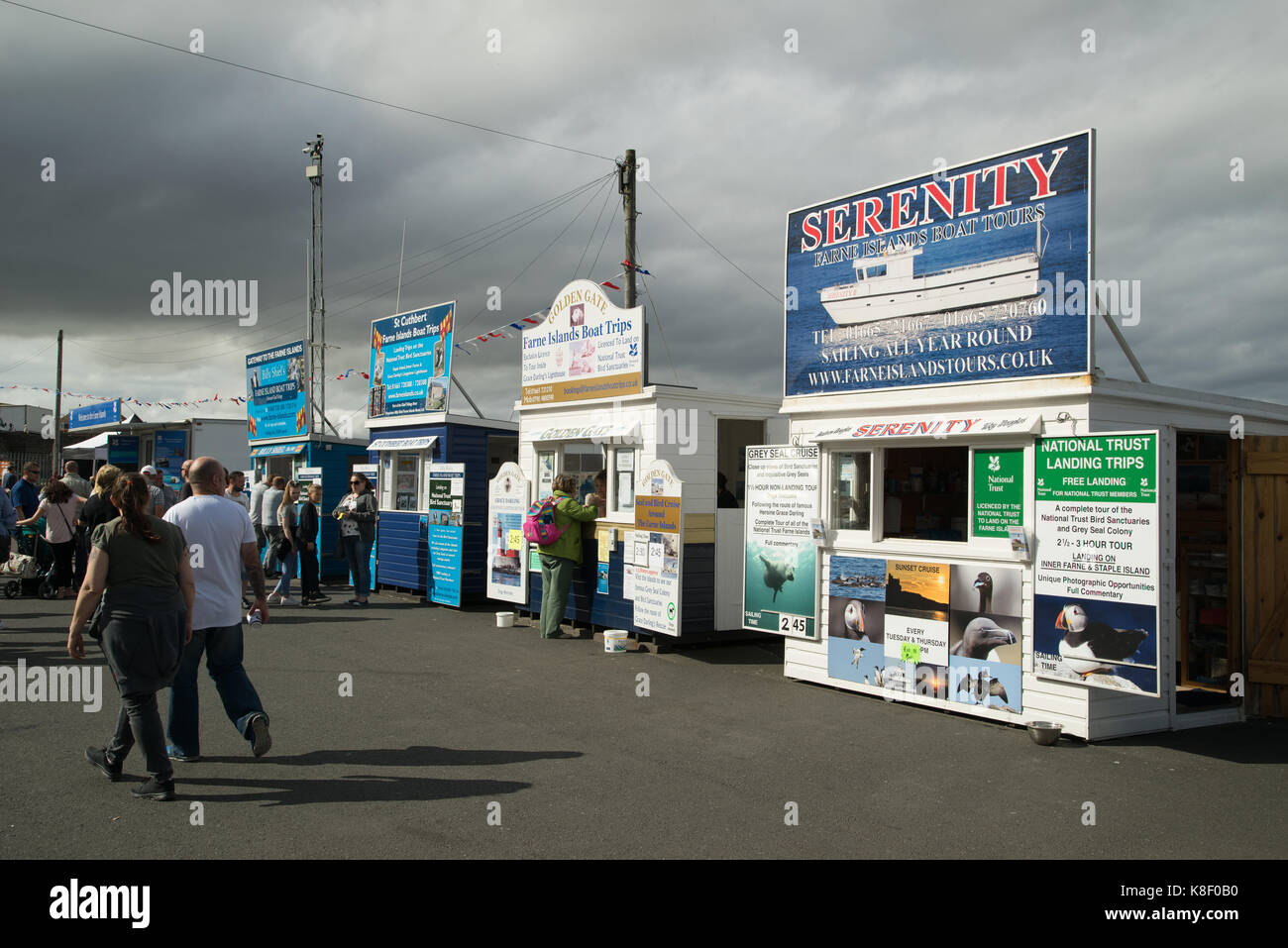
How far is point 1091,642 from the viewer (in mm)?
6363

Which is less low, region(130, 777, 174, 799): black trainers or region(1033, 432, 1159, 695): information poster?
region(1033, 432, 1159, 695): information poster

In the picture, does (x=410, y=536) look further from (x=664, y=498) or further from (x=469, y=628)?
(x=664, y=498)

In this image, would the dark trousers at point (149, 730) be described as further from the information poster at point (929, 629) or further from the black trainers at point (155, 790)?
the information poster at point (929, 629)

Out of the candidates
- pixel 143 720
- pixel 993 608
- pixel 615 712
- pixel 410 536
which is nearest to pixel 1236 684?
pixel 993 608

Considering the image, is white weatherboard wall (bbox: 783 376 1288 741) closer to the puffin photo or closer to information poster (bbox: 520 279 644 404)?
the puffin photo

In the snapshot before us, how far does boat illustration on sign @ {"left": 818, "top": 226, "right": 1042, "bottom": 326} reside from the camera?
277 inches

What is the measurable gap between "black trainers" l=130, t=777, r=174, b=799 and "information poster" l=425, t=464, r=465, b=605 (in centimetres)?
838

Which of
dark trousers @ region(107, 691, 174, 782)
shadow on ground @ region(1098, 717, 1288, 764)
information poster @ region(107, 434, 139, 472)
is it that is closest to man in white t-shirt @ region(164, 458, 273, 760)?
dark trousers @ region(107, 691, 174, 782)

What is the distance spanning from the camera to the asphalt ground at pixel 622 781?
4.55 m

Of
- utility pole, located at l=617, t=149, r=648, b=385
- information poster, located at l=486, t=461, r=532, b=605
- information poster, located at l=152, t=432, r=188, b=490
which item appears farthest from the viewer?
information poster, located at l=152, t=432, r=188, b=490

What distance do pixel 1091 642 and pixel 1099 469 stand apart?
1.21 metres

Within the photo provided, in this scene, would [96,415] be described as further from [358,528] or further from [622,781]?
[622,781]

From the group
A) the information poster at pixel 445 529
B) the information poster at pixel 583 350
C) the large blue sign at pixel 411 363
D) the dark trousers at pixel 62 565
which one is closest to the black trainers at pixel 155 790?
the information poster at pixel 583 350

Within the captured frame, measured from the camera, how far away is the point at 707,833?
184 inches
